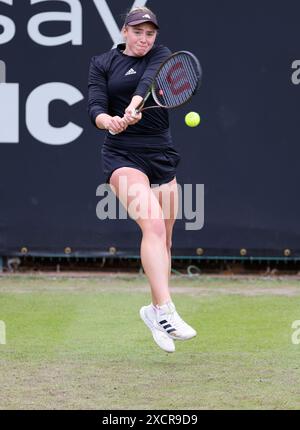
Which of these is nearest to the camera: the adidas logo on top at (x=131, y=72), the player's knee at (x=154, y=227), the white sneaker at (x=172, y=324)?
the white sneaker at (x=172, y=324)

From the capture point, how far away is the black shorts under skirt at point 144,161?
579 cm

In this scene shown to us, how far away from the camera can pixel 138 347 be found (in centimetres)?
602

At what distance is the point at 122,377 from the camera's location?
5219 millimetres

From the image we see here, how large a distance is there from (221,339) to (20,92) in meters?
3.17

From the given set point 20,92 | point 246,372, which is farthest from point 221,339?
point 20,92

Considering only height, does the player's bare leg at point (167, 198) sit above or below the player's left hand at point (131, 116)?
below

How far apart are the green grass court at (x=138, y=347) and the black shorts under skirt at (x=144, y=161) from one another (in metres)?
0.97

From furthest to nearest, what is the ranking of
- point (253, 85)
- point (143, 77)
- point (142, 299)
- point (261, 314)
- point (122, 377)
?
1. point (253, 85)
2. point (142, 299)
3. point (261, 314)
4. point (143, 77)
5. point (122, 377)

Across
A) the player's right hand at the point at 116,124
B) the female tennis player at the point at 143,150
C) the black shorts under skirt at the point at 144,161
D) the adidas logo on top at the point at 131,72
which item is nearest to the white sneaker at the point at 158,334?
the female tennis player at the point at 143,150

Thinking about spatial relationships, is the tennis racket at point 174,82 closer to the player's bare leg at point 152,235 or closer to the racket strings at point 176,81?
the racket strings at point 176,81

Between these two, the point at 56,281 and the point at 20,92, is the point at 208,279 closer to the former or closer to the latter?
the point at 56,281

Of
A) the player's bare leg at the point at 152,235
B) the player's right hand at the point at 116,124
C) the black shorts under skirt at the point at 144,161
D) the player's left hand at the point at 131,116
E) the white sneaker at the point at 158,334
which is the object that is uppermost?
the player's left hand at the point at 131,116

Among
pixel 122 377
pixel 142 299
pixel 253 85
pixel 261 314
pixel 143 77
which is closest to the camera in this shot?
pixel 122 377

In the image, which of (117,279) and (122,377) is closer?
(122,377)
